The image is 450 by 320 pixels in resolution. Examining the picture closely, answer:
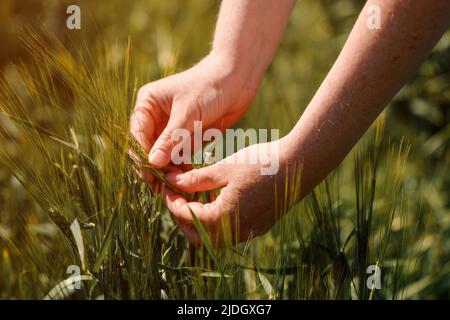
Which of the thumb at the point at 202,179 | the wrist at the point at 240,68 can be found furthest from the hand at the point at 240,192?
the wrist at the point at 240,68

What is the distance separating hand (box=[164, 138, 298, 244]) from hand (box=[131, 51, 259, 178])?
9 centimetres

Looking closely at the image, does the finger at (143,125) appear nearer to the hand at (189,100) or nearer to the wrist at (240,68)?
the hand at (189,100)

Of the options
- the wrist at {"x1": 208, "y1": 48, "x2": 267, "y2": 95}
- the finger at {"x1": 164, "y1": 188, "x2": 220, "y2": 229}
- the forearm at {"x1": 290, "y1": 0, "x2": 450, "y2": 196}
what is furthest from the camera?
the wrist at {"x1": 208, "y1": 48, "x2": 267, "y2": 95}

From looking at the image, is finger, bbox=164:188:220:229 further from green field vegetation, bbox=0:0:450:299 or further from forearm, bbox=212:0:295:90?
forearm, bbox=212:0:295:90

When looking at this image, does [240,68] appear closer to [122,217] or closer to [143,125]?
[143,125]

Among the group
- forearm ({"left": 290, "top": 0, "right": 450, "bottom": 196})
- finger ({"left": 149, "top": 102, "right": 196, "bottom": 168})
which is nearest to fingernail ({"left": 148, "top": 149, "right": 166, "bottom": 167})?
finger ({"left": 149, "top": 102, "right": 196, "bottom": 168})

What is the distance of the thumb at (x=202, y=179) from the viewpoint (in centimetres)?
101

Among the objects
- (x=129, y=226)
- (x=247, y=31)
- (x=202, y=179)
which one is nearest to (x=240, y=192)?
(x=202, y=179)

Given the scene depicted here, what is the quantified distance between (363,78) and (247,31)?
0.28 m

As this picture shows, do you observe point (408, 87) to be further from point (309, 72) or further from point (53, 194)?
point (53, 194)

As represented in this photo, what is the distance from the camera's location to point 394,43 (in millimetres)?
919

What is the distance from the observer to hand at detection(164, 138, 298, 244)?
3.26ft

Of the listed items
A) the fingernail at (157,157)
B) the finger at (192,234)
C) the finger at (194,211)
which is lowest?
the finger at (192,234)
